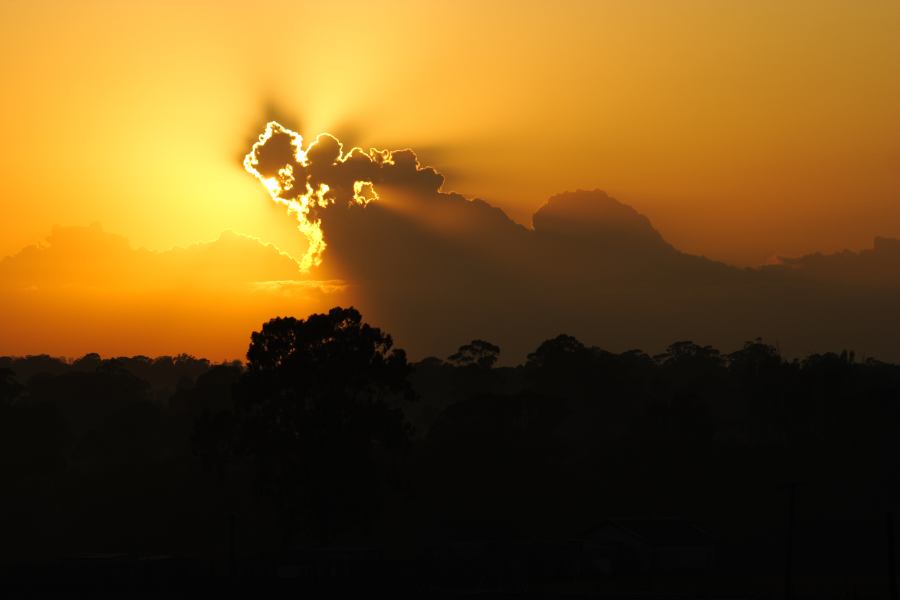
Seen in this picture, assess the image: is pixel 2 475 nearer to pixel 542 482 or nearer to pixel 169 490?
pixel 169 490

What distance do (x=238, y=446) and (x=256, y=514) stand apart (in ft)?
104

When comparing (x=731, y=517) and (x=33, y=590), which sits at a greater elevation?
(x=731, y=517)

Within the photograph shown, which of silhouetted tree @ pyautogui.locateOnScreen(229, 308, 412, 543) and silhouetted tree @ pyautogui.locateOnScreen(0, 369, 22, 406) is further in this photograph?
silhouetted tree @ pyautogui.locateOnScreen(0, 369, 22, 406)

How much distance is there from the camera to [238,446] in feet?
344

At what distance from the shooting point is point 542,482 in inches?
5738

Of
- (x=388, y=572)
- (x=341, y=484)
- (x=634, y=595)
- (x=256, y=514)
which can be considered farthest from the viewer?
(x=256, y=514)

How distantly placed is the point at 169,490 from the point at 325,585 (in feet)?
181

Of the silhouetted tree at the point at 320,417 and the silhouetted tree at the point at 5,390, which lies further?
the silhouetted tree at the point at 5,390

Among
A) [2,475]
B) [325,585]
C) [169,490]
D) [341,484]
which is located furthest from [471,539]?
[2,475]

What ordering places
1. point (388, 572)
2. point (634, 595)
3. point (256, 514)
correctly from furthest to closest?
1. point (256, 514)
2. point (388, 572)
3. point (634, 595)

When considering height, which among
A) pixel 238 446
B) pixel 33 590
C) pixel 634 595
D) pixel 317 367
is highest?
pixel 317 367

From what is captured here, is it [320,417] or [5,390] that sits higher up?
Answer: [5,390]

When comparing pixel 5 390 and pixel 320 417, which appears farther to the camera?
pixel 5 390

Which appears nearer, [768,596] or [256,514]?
[768,596]
